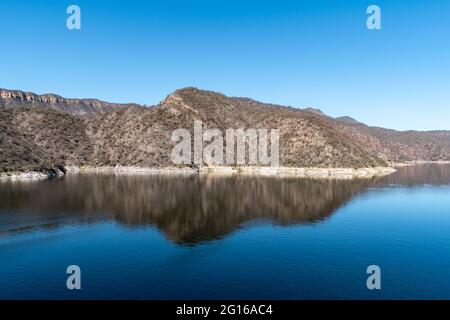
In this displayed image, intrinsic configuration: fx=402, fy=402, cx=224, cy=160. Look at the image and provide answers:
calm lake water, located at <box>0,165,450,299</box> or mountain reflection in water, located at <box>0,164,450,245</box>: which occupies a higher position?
mountain reflection in water, located at <box>0,164,450,245</box>

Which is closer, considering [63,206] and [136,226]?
[136,226]

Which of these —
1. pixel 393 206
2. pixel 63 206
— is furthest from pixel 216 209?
pixel 393 206

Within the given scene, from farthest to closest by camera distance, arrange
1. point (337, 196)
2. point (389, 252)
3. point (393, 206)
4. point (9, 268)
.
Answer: point (337, 196) → point (393, 206) → point (389, 252) → point (9, 268)

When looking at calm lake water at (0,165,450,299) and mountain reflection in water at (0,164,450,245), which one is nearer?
calm lake water at (0,165,450,299)
